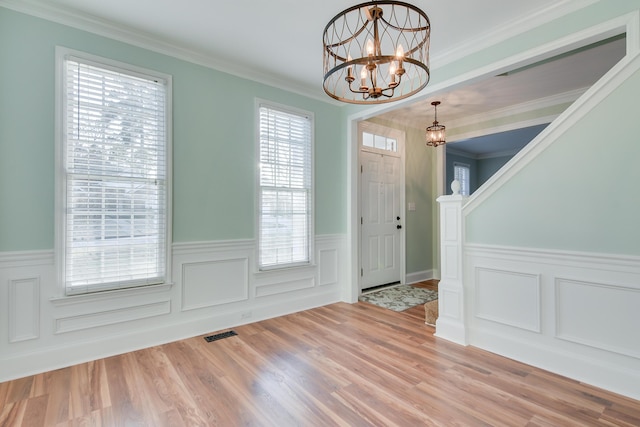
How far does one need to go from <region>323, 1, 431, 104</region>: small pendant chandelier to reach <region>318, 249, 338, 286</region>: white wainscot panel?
6.87 ft

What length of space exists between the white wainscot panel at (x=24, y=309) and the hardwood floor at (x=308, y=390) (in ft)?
→ 1.08

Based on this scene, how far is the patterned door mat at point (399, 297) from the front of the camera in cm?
423

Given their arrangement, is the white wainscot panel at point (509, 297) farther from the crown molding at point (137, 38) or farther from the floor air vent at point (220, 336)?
the crown molding at point (137, 38)

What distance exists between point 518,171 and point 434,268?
139 inches

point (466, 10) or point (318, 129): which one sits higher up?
point (466, 10)

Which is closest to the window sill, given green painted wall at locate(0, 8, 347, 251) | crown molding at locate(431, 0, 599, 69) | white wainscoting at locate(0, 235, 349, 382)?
white wainscoting at locate(0, 235, 349, 382)

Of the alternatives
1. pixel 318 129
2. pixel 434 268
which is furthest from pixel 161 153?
pixel 434 268

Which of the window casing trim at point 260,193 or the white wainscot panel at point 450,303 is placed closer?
the white wainscot panel at point 450,303

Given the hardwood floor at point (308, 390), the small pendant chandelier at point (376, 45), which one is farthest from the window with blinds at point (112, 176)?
the small pendant chandelier at point (376, 45)

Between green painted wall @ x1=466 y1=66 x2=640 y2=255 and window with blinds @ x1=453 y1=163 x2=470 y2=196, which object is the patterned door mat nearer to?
green painted wall @ x1=466 y1=66 x2=640 y2=255

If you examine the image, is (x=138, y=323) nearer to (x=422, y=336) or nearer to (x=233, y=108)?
(x=233, y=108)

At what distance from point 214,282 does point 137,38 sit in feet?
7.87

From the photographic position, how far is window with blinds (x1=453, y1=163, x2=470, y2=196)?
8.26m

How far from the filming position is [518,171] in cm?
270
